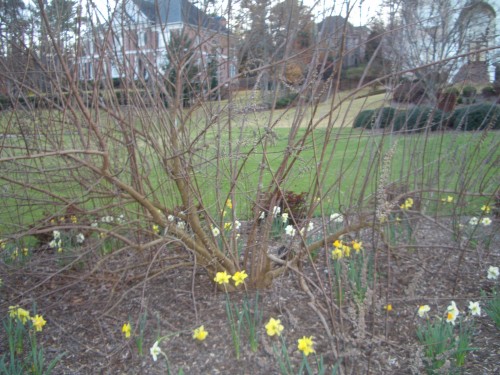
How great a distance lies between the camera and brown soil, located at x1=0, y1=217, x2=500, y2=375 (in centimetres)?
248

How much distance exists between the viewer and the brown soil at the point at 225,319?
97.7 inches

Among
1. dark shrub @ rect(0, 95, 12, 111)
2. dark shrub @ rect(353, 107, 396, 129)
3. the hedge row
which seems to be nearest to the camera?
dark shrub @ rect(353, 107, 396, 129)

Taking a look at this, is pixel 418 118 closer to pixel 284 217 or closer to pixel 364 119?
pixel 364 119

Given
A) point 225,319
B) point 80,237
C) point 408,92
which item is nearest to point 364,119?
point 408,92

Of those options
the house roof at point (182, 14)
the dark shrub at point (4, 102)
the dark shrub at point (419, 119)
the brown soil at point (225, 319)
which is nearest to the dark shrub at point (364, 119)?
the dark shrub at point (419, 119)

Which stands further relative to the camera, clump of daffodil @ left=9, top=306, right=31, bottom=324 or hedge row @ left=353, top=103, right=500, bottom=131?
hedge row @ left=353, top=103, right=500, bottom=131

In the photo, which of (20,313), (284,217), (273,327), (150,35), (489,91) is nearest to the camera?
(273,327)

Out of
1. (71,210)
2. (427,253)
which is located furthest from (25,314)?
(427,253)

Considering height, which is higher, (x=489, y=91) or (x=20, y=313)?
(x=489, y=91)

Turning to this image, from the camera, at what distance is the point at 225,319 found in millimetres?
2934

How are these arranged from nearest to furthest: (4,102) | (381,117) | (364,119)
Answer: (364,119) → (4,102) → (381,117)

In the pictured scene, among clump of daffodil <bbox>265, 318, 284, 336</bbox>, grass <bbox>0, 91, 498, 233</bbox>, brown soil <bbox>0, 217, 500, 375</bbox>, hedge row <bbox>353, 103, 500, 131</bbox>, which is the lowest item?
brown soil <bbox>0, 217, 500, 375</bbox>

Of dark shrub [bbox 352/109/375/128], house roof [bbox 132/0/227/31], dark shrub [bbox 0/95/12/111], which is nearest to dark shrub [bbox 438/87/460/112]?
dark shrub [bbox 352/109/375/128]

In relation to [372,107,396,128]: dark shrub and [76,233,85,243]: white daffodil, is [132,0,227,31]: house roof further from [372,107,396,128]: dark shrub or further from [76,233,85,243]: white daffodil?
[76,233,85,243]: white daffodil
